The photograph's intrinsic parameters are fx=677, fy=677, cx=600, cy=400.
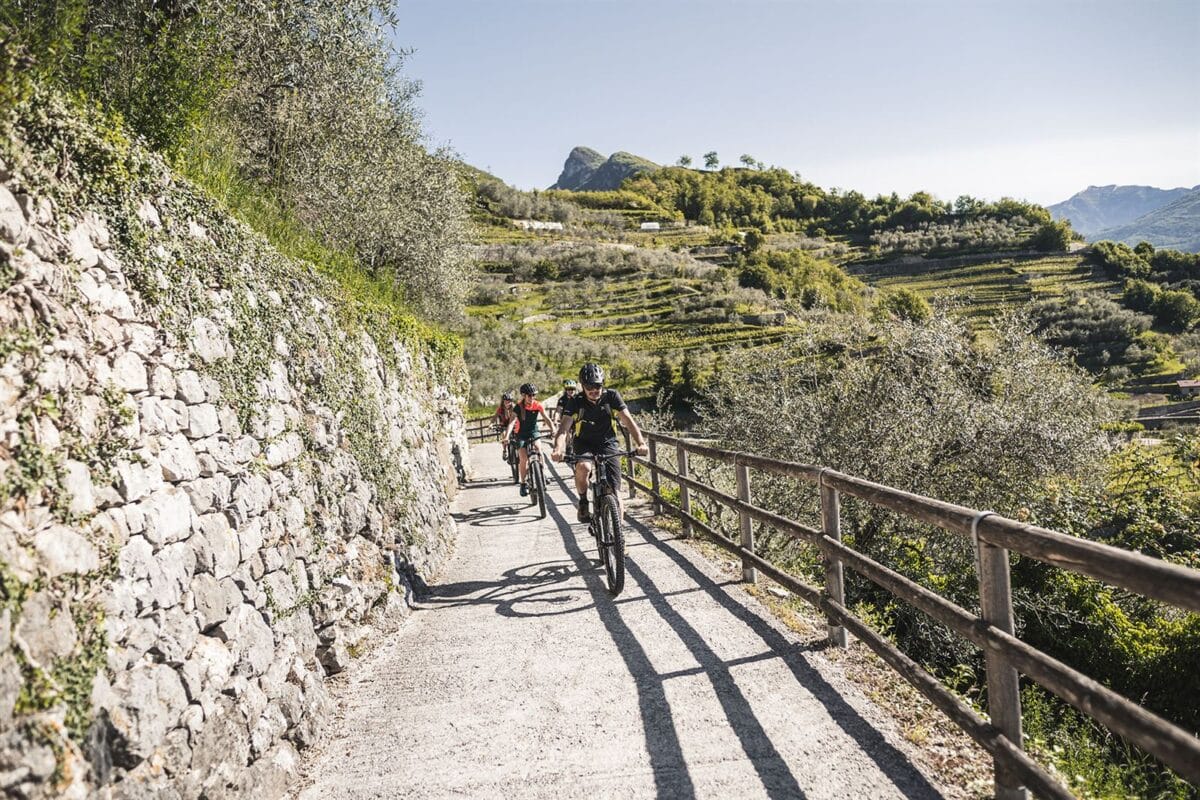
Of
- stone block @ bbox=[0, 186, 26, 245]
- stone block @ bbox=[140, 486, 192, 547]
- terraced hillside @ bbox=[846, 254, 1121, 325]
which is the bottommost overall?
stone block @ bbox=[140, 486, 192, 547]

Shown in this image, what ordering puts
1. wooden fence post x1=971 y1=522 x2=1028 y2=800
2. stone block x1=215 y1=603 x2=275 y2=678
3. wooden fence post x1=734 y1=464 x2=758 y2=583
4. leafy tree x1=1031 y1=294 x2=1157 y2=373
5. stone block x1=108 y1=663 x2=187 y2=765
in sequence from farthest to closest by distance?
leafy tree x1=1031 y1=294 x2=1157 y2=373
wooden fence post x1=734 y1=464 x2=758 y2=583
stone block x1=215 y1=603 x2=275 y2=678
wooden fence post x1=971 y1=522 x2=1028 y2=800
stone block x1=108 y1=663 x2=187 y2=765

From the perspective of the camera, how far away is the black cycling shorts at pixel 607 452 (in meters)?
7.42

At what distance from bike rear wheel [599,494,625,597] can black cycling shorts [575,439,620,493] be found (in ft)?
0.65

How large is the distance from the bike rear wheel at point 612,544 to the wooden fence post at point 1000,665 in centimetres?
395

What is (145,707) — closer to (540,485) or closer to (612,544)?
(612,544)

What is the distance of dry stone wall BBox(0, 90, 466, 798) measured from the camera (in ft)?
8.61

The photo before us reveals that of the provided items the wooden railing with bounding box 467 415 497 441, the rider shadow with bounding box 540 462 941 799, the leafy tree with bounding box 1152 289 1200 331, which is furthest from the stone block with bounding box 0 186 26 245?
the leafy tree with bounding box 1152 289 1200 331

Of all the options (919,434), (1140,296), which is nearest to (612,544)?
(919,434)

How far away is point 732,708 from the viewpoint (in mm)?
4309

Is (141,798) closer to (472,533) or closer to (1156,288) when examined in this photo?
(472,533)

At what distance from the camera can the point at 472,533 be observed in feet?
38.8

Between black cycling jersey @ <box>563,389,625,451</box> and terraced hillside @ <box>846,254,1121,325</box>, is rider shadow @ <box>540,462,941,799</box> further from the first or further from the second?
terraced hillside @ <box>846,254,1121,325</box>

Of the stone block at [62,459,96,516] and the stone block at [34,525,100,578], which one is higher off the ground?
the stone block at [62,459,96,516]

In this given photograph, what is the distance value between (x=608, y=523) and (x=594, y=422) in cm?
117
